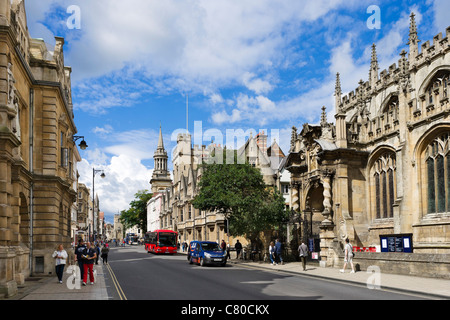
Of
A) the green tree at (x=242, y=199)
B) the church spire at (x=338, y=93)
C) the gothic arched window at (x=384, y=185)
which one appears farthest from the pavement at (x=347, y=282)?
the church spire at (x=338, y=93)

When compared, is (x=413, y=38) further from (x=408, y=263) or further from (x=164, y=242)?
(x=164, y=242)

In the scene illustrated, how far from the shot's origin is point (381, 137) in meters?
28.2

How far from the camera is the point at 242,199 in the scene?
3447cm

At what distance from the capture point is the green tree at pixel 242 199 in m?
32.2

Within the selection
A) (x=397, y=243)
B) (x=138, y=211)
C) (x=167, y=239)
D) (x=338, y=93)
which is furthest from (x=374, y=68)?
(x=138, y=211)

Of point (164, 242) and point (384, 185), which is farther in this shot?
point (164, 242)

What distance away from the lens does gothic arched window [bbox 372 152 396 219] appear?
27.8 meters

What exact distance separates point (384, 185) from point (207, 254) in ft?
39.8

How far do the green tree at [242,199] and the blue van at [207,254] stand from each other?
291cm

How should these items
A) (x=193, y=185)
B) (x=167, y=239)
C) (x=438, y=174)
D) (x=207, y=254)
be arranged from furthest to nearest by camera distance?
(x=193, y=185)
(x=167, y=239)
(x=207, y=254)
(x=438, y=174)

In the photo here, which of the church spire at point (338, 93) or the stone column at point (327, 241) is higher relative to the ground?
the church spire at point (338, 93)

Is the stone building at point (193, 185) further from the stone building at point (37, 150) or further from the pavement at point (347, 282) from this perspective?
the pavement at point (347, 282)
